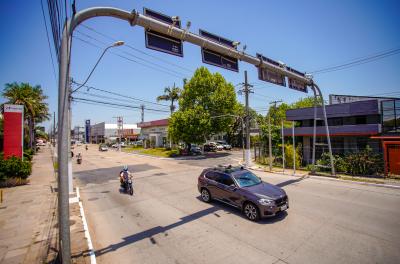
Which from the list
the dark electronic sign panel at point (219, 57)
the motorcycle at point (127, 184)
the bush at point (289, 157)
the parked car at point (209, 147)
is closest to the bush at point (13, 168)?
the motorcycle at point (127, 184)

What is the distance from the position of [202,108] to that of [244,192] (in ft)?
92.4

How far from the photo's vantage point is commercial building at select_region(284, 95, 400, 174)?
53.3 ft

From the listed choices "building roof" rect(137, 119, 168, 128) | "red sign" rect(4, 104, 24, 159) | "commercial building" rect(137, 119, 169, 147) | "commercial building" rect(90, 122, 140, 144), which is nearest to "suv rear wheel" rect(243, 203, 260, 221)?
"red sign" rect(4, 104, 24, 159)

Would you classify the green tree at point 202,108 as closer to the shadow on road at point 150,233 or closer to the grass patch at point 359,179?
the grass patch at point 359,179

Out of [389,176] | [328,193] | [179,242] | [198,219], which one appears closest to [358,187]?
[328,193]

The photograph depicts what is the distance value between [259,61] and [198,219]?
740cm

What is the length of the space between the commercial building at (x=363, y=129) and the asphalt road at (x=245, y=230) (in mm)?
5435

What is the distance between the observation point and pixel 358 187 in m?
14.0

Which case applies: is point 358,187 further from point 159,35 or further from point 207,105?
point 207,105

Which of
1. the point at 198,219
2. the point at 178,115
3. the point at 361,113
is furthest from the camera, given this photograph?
the point at 178,115

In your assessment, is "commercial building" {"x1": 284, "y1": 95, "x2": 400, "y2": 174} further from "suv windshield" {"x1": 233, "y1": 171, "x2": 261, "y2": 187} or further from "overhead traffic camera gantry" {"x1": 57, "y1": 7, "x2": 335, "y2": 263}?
"overhead traffic camera gantry" {"x1": 57, "y1": 7, "x2": 335, "y2": 263}

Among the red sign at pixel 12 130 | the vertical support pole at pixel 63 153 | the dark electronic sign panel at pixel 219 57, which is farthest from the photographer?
the red sign at pixel 12 130

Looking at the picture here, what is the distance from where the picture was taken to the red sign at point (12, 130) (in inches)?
742

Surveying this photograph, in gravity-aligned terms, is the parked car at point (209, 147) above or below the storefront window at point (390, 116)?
below
